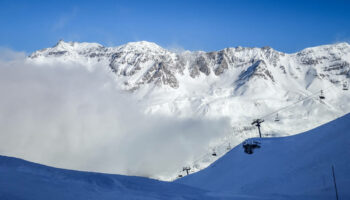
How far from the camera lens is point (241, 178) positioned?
48.8 metres

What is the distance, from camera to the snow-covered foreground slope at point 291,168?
35.5m

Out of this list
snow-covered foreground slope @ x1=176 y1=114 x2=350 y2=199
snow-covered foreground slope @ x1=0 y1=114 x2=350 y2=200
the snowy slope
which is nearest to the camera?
the snowy slope

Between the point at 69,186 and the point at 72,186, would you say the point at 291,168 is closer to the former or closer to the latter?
the point at 72,186

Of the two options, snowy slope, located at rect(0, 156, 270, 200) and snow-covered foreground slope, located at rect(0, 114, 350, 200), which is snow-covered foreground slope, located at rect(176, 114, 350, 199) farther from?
snowy slope, located at rect(0, 156, 270, 200)

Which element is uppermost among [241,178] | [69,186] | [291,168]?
[291,168]

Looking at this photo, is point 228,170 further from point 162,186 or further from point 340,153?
point 162,186

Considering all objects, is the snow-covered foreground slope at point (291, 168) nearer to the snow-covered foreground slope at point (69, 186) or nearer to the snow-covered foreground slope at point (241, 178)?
the snow-covered foreground slope at point (241, 178)

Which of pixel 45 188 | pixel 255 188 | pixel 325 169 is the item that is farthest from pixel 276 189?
pixel 45 188

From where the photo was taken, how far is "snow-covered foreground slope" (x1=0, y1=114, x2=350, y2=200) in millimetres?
22141

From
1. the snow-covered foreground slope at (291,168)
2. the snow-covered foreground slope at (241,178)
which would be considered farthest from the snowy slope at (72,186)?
the snow-covered foreground slope at (291,168)

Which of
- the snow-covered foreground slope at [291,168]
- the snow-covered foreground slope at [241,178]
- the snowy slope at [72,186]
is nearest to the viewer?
the snowy slope at [72,186]

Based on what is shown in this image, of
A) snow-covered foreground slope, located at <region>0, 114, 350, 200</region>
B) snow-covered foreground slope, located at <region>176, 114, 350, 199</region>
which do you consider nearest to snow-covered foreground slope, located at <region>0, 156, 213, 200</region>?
snow-covered foreground slope, located at <region>0, 114, 350, 200</region>

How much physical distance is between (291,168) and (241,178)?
345 inches

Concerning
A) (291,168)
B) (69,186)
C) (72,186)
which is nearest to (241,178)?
(291,168)
